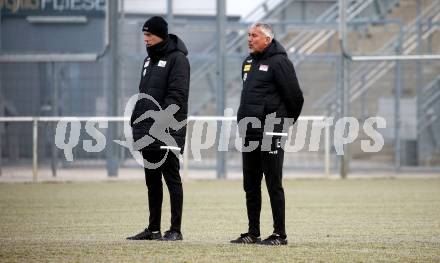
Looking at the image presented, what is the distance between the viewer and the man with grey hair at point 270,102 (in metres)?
8.77

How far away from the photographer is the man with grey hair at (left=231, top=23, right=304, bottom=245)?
8766mm

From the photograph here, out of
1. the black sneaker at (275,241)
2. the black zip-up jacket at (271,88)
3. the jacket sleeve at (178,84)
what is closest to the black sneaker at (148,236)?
the black sneaker at (275,241)

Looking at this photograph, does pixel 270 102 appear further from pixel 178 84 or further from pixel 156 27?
pixel 156 27

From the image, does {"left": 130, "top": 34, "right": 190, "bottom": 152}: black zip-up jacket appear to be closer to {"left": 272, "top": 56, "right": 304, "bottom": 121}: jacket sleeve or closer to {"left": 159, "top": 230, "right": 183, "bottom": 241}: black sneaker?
{"left": 159, "top": 230, "right": 183, "bottom": 241}: black sneaker

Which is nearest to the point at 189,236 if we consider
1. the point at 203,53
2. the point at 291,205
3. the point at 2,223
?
the point at 2,223

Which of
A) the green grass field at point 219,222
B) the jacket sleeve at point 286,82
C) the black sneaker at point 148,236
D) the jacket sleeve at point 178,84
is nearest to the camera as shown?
the green grass field at point 219,222

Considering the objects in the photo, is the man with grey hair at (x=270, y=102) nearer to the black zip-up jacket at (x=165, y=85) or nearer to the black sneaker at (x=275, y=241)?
the black sneaker at (x=275, y=241)

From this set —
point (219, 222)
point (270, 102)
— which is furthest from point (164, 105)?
point (219, 222)

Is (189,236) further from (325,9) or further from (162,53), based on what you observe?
(325,9)

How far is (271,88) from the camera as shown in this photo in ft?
29.0

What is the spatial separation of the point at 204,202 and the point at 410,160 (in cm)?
781

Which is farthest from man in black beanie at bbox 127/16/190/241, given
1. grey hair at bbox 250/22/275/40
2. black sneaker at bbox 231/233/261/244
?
grey hair at bbox 250/22/275/40

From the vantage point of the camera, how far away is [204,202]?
14.3m

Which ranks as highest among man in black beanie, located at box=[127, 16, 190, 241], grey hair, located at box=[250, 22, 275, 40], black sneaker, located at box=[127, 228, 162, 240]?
grey hair, located at box=[250, 22, 275, 40]
